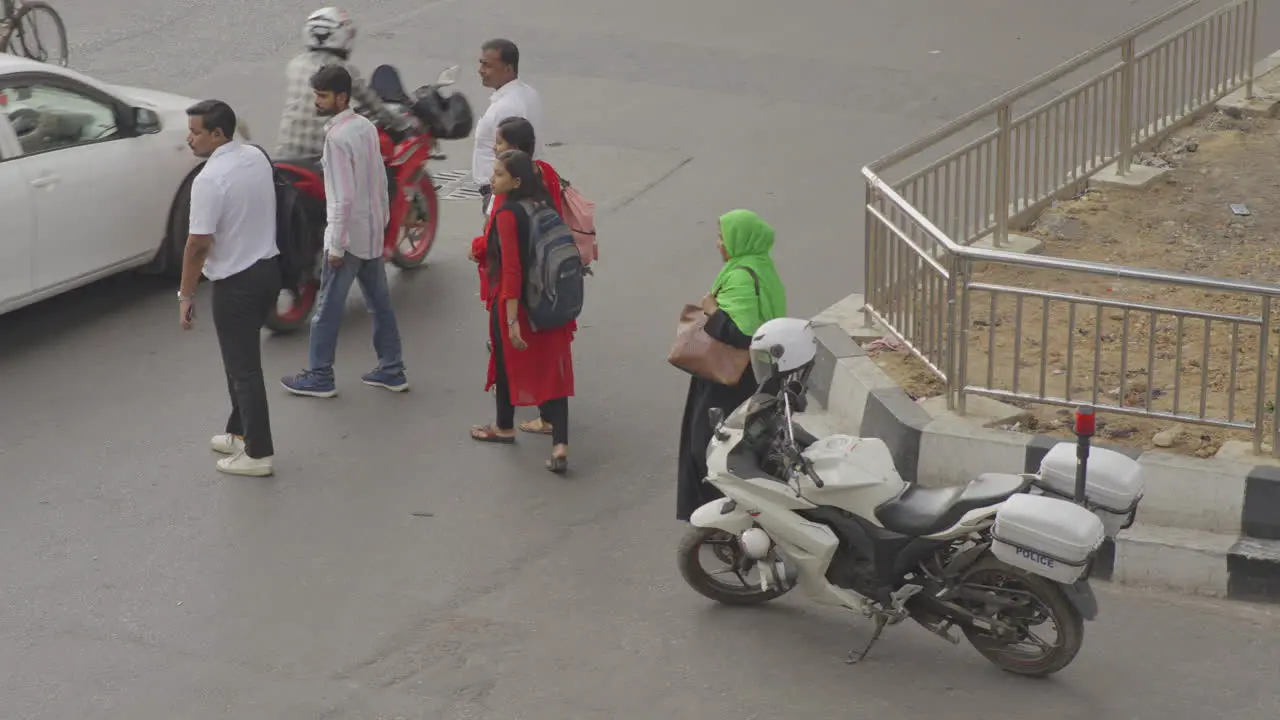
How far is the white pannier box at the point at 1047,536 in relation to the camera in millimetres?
5688

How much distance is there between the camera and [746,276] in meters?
7.04

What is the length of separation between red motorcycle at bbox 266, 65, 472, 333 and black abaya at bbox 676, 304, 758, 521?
3287mm

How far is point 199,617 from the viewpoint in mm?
6824

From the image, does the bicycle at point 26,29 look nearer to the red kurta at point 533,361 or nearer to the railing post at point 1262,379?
the red kurta at point 533,361

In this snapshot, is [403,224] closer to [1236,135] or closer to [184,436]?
[184,436]

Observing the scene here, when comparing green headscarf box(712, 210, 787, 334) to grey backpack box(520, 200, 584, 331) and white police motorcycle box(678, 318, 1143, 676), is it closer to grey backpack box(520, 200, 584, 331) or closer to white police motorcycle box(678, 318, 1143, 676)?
white police motorcycle box(678, 318, 1143, 676)

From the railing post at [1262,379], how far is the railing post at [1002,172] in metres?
2.97

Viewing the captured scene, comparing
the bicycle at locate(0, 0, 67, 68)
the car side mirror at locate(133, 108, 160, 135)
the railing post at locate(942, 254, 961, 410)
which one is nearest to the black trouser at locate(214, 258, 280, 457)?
the car side mirror at locate(133, 108, 160, 135)

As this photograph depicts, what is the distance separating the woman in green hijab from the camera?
702 centimetres

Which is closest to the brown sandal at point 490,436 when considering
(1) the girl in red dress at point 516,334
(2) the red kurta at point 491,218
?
(1) the girl in red dress at point 516,334

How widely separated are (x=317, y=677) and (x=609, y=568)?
4.53 ft

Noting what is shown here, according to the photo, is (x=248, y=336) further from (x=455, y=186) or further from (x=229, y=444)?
(x=455, y=186)

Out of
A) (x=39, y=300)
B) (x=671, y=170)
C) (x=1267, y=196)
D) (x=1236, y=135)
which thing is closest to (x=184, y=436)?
(x=39, y=300)

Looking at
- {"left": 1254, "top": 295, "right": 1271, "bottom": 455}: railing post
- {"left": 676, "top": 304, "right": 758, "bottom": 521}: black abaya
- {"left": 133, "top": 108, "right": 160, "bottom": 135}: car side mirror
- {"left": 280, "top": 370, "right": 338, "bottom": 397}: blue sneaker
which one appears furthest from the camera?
{"left": 133, "top": 108, "right": 160, "bottom": 135}: car side mirror
